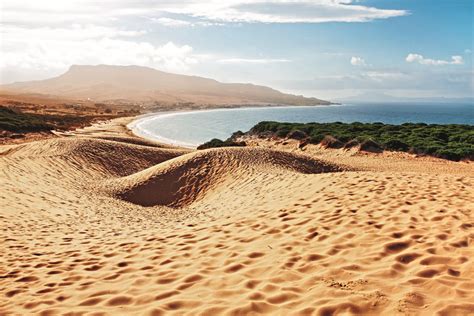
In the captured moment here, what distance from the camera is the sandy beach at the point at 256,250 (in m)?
4.46

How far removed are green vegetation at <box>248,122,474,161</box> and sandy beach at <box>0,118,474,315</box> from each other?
1896cm

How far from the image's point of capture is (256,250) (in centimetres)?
618

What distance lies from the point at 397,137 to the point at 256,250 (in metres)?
31.0

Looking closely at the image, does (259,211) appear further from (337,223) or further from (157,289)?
(157,289)

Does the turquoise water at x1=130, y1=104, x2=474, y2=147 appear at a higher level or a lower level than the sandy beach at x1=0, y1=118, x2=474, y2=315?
higher

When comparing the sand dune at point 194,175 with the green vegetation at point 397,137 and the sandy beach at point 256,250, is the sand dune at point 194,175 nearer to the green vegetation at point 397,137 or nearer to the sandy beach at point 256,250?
the sandy beach at point 256,250

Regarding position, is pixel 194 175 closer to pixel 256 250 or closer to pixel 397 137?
pixel 256 250

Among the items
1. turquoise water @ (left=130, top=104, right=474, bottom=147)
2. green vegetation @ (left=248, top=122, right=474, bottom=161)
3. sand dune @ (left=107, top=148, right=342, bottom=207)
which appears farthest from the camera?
turquoise water @ (left=130, top=104, right=474, bottom=147)

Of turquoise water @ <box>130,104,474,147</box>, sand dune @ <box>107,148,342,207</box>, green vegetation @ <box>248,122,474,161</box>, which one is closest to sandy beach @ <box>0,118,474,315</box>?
sand dune @ <box>107,148,342,207</box>

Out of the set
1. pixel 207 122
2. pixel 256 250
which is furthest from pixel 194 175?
pixel 207 122

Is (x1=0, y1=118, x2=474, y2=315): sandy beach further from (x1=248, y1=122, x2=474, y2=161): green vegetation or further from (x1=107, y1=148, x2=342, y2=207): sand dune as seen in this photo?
(x1=248, y1=122, x2=474, y2=161): green vegetation

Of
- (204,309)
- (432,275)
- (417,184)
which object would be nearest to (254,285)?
(204,309)

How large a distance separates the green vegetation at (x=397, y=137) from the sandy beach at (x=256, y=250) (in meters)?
19.0

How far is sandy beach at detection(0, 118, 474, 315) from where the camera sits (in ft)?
14.6
